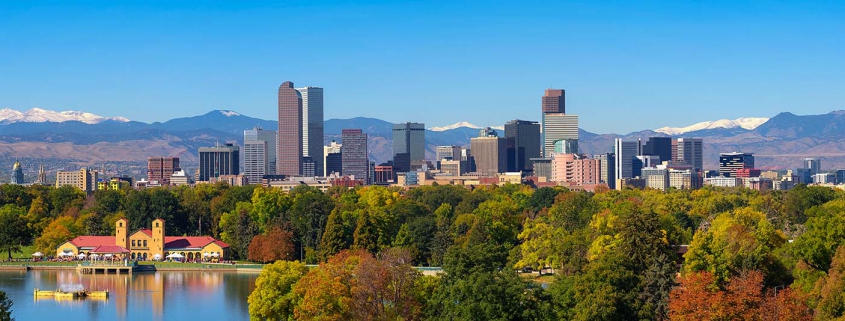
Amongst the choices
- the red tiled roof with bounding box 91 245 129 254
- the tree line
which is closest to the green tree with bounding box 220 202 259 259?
the tree line

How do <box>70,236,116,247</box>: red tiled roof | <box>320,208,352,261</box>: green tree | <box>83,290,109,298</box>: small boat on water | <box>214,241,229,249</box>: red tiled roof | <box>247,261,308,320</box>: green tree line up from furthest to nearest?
<box>70,236,116,247</box>: red tiled roof
<box>214,241,229,249</box>: red tiled roof
<box>320,208,352,261</box>: green tree
<box>83,290,109,298</box>: small boat on water
<box>247,261,308,320</box>: green tree

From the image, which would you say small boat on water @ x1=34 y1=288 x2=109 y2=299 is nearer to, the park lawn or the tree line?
the tree line

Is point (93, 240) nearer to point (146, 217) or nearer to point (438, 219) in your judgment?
point (146, 217)

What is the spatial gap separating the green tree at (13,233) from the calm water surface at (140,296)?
254 inches

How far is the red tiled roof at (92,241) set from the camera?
299ft

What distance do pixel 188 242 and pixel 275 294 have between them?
140ft

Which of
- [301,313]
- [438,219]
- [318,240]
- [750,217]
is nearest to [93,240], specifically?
[318,240]

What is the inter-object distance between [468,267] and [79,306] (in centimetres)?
2481

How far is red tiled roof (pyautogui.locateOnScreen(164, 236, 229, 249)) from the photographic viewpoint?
91.1 meters

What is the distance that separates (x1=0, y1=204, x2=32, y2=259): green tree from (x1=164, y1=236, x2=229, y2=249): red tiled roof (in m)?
9.15

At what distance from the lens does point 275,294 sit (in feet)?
Result: 166

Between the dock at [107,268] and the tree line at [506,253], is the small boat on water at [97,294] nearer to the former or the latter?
the tree line at [506,253]

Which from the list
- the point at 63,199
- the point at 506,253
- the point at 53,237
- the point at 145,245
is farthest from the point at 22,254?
the point at 506,253

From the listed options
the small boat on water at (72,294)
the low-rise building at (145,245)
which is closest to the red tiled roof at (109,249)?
the low-rise building at (145,245)
